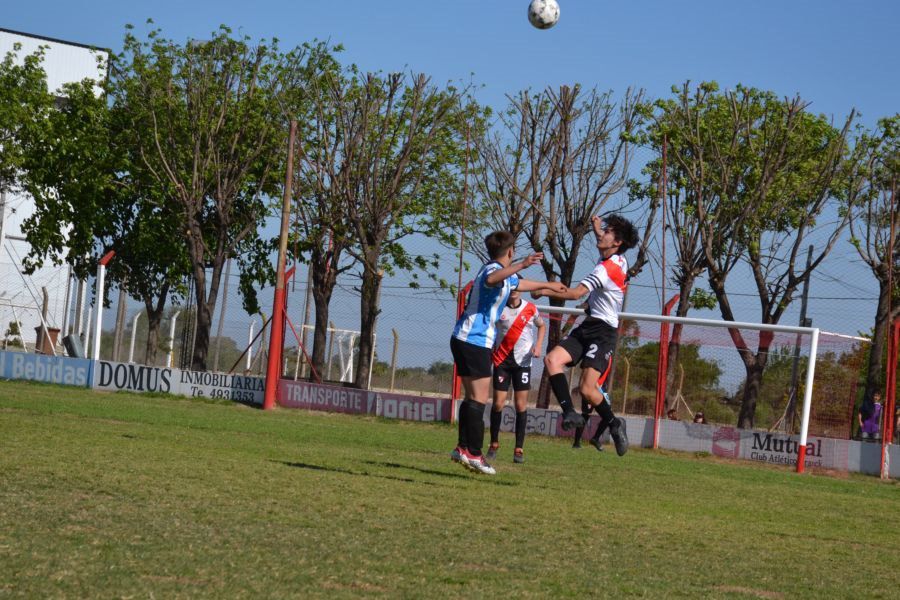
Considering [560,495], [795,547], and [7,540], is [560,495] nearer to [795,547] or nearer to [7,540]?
[795,547]

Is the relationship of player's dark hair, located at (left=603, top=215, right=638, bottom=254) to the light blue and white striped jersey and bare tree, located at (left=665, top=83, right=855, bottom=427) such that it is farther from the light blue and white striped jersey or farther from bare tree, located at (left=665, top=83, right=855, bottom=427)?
bare tree, located at (left=665, top=83, right=855, bottom=427)

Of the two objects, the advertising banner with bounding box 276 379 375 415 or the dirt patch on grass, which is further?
the advertising banner with bounding box 276 379 375 415

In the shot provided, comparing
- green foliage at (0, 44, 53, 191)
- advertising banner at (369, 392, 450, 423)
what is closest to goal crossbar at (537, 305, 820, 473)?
advertising banner at (369, 392, 450, 423)

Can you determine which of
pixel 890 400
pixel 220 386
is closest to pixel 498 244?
pixel 890 400

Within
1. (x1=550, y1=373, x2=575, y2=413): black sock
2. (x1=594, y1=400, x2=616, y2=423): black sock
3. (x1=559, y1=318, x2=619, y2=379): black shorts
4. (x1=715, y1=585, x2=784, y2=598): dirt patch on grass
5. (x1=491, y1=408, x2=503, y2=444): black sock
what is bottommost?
(x1=715, y1=585, x2=784, y2=598): dirt patch on grass

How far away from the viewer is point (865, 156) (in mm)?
29469

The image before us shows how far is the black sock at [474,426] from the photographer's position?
921cm

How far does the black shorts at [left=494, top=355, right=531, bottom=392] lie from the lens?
12.0 meters

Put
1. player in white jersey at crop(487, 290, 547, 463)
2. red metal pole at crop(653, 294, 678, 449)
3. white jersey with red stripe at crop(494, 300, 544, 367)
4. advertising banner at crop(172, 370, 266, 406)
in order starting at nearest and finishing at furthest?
1. player in white jersey at crop(487, 290, 547, 463)
2. white jersey with red stripe at crop(494, 300, 544, 367)
3. red metal pole at crop(653, 294, 678, 449)
4. advertising banner at crop(172, 370, 266, 406)

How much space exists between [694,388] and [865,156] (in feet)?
38.8

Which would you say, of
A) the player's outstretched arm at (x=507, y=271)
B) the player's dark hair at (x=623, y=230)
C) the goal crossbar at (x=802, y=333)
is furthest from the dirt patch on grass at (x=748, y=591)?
the goal crossbar at (x=802, y=333)

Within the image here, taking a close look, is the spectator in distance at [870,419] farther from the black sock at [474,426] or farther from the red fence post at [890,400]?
the black sock at [474,426]

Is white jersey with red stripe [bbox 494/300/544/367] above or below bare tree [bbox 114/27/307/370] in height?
below

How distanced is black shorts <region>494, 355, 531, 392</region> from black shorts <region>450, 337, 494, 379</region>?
2.76m
